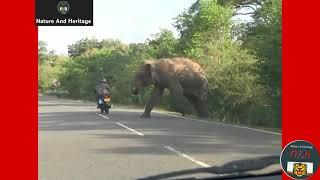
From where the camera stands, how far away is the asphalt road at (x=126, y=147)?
18.0 feet

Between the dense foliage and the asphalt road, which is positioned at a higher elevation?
the dense foliage

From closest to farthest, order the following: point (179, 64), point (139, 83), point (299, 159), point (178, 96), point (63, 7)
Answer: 1. point (63, 7)
2. point (299, 159)
3. point (139, 83)
4. point (179, 64)
5. point (178, 96)

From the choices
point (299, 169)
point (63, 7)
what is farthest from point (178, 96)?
point (63, 7)

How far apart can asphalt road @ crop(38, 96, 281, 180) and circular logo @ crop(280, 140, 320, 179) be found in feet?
1.93

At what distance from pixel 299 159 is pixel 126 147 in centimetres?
560

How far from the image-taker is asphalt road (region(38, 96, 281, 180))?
550cm

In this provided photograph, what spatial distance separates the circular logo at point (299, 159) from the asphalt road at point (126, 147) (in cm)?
59

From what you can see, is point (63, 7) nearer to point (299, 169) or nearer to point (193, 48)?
point (299, 169)

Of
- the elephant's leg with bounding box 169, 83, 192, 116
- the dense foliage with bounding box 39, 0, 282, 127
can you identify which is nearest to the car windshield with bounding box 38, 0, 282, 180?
the dense foliage with bounding box 39, 0, 282, 127

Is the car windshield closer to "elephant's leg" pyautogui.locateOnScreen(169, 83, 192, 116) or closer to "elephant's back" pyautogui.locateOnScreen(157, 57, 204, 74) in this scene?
"elephant's back" pyautogui.locateOnScreen(157, 57, 204, 74)

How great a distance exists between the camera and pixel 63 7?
2758 mm

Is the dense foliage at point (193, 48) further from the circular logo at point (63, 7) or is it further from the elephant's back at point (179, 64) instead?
the elephant's back at point (179, 64)
